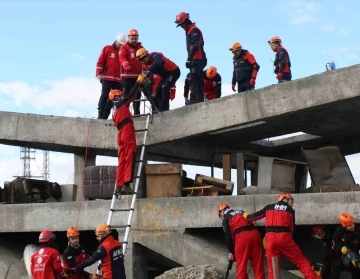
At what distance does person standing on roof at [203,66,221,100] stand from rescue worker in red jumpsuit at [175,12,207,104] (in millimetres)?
1501

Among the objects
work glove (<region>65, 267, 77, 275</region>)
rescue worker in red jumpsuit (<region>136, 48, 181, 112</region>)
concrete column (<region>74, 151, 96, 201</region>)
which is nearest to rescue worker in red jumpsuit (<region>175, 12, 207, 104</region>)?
rescue worker in red jumpsuit (<region>136, 48, 181, 112</region>)

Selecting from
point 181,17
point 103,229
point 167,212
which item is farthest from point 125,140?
point 181,17

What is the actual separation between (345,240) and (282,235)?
3.72 ft

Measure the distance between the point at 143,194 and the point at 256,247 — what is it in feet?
10.1

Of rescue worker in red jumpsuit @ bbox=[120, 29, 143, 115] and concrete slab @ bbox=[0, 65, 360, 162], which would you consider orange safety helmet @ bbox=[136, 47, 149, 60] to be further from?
concrete slab @ bbox=[0, 65, 360, 162]

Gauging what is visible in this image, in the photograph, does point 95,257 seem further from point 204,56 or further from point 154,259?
point 204,56

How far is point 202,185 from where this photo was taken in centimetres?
1448

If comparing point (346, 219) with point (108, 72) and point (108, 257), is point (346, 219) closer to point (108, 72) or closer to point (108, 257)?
point (108, 257)

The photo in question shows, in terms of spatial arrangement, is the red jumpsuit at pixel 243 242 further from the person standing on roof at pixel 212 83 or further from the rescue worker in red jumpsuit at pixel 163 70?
the person standing on roof at pixel 212 83

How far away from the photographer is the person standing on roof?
1662 cm

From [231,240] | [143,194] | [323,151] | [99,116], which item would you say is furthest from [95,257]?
[323,151]

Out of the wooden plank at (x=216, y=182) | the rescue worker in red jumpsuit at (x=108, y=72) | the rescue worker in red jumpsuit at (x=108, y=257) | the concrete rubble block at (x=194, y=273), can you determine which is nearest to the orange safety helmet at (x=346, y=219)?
the concrete rubble block at (x=194, y=273)

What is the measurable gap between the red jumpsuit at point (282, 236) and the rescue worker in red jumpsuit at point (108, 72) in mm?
5033

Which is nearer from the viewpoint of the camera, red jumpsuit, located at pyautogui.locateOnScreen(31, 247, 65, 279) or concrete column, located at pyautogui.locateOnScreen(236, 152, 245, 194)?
red jumpsuit, located at pyautogui.locateOnScreen(31, 247, 65, 279)
